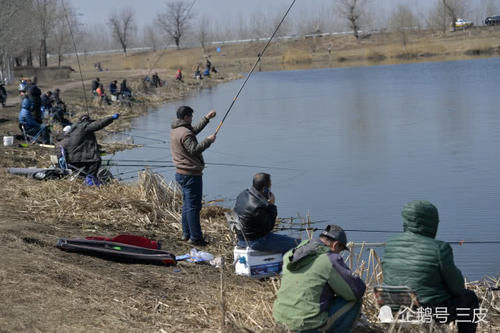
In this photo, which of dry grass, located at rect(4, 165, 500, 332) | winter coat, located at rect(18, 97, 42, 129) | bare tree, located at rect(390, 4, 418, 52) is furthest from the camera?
bare tree, located at rect(390, 4, 418, 52)

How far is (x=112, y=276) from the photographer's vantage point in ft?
21.0

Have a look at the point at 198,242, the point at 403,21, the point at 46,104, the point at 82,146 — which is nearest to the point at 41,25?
the point at 46,104

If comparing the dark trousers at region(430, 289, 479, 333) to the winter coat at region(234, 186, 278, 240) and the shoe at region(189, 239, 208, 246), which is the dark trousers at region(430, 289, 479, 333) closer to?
the winter coat at region(234, 186, 278, 240)

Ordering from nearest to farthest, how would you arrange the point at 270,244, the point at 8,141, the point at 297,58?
the point at 270,244 < the point at 8,141 < the point at 297,58

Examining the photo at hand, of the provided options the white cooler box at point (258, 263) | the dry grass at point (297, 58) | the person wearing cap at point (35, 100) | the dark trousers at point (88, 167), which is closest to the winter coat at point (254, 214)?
the white cooler box at point (258, 263)

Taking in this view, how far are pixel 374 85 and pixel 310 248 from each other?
3276 cm

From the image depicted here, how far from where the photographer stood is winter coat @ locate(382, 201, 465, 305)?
185 inches

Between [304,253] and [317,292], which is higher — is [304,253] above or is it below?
above

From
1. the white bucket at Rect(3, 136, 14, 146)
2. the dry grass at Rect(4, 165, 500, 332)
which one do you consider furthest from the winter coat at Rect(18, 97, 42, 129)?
the dry grass at Rect(4, 165, 500, 332)

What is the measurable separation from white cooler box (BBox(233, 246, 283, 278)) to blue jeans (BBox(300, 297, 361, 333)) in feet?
7.28

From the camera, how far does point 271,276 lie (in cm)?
687

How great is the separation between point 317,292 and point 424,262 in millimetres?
771

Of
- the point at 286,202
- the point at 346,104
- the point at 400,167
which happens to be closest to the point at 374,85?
the point at 346,104

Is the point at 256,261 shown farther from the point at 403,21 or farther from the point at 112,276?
the point at 403,21
